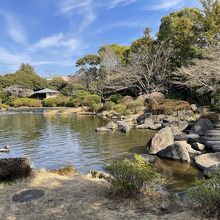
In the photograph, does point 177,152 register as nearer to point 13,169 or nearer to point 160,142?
point 160,142

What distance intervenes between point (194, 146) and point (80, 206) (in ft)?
33.0

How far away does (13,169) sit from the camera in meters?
9.22

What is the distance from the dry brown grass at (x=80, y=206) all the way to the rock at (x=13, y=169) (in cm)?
46

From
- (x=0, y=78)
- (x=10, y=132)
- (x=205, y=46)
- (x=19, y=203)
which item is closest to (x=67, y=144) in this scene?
(x=10, y=132)

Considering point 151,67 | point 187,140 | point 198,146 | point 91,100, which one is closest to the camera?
point 198,146

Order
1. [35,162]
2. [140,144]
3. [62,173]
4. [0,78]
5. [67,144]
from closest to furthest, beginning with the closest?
[62,173], [35,162], [140,144], [67,144], [0,78]

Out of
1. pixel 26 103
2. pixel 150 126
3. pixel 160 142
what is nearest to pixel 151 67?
pixel 150 126

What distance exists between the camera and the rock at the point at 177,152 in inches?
540

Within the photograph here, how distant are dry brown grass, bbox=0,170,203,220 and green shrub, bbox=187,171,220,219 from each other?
0.29 metres

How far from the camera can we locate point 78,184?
884 centimetres

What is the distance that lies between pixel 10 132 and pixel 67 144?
332 inches

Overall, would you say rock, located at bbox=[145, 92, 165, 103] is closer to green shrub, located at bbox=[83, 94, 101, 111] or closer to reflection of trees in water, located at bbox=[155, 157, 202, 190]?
green shrub, located at bbox=[83, 94, 101, 111]

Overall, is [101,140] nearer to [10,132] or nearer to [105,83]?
[10,132]

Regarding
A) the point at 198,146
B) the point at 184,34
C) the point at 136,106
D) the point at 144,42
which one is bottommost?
the point at 198,146
